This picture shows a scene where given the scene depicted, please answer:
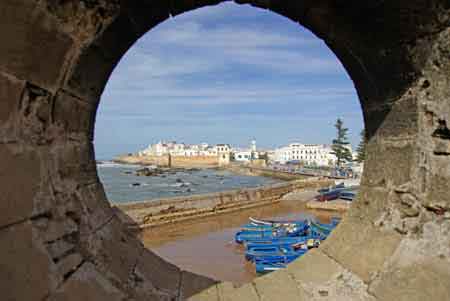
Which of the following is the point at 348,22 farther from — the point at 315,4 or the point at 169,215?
the point at 169,215

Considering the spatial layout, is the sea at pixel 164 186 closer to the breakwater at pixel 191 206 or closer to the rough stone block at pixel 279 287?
the breakwater at pixel 191 206

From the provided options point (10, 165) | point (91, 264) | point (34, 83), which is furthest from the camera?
point (91, 264)

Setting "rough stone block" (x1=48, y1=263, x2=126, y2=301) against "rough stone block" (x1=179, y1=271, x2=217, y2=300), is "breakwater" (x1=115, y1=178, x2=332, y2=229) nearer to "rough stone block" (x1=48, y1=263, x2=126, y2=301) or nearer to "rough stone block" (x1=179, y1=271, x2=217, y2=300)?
"rough stone block" (x1=179, y1=271, x2=217, y2=300)

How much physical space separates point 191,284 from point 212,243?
15614 millimetres

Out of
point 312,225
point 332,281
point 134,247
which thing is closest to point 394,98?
point 332,281

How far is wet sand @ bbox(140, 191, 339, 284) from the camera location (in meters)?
13.6

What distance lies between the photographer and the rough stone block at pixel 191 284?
2459 millimetres

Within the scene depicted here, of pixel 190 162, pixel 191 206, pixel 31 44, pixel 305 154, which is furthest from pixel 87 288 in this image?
pixel 305 154

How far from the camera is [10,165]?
4.92ft

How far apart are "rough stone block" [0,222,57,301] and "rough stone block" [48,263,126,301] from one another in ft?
0.28

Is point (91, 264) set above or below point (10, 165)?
below

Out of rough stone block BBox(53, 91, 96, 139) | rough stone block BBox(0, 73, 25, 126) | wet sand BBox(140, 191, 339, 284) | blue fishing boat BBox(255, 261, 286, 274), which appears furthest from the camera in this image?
wet sand BBox(140, 191, 339, 284)

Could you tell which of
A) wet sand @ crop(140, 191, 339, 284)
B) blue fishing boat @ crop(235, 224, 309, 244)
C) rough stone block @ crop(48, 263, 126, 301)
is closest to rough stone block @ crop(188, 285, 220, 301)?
rough stone block @ crop(48, 263, 126, 301)

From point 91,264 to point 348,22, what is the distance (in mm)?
2114
